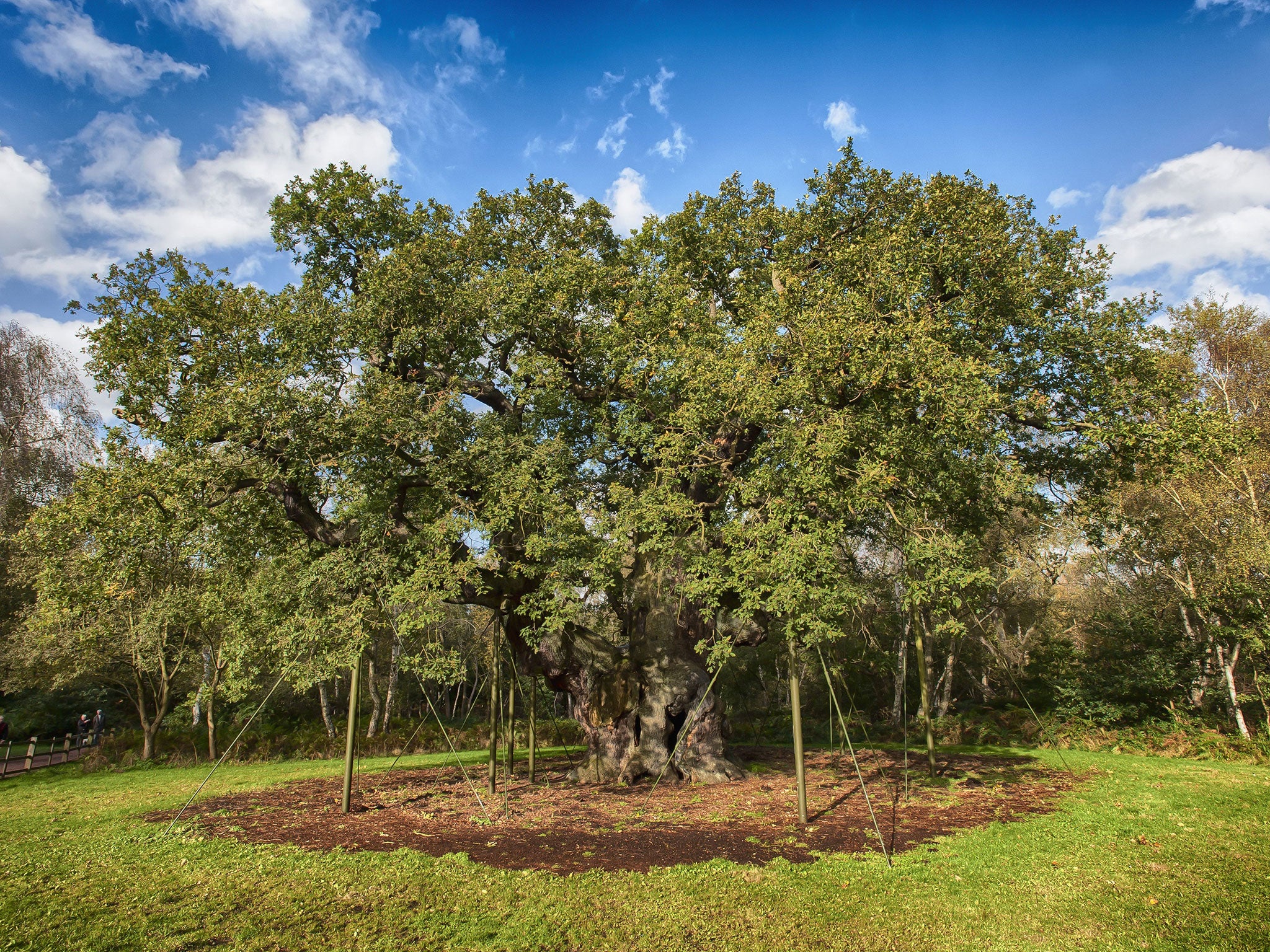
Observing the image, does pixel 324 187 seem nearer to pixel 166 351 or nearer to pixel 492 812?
pixel 166 351

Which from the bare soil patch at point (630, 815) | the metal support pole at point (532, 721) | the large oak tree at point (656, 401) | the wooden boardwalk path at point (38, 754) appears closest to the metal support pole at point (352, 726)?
the bare soil patch at point (630, 815)

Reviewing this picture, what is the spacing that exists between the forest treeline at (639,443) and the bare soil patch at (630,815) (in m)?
1.99

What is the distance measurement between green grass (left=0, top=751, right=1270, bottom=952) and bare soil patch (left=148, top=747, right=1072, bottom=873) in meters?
0.68

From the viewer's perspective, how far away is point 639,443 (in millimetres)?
12648

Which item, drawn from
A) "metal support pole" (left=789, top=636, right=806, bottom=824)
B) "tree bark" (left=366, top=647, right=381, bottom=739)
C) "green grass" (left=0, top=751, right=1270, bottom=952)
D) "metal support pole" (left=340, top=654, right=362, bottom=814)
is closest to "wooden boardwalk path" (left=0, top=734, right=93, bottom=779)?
"tree bark" (left=366, top=647, right=381, bottom=739)

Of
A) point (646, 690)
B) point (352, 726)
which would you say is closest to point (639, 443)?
point (646, 690)

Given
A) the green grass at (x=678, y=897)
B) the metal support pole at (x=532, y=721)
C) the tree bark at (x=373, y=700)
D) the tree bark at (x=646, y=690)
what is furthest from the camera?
the tree bark at (x=373, y=700)

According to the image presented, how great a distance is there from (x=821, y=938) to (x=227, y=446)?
36.6 ft

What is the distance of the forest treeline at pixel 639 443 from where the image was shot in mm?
10531

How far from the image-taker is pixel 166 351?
38.6 ft

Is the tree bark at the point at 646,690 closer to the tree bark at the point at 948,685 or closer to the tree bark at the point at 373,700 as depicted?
the tree bark at the point at 373,700

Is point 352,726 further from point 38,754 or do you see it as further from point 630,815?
point 38,754

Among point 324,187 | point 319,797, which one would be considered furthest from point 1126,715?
point 324,187

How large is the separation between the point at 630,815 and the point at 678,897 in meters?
4.51
